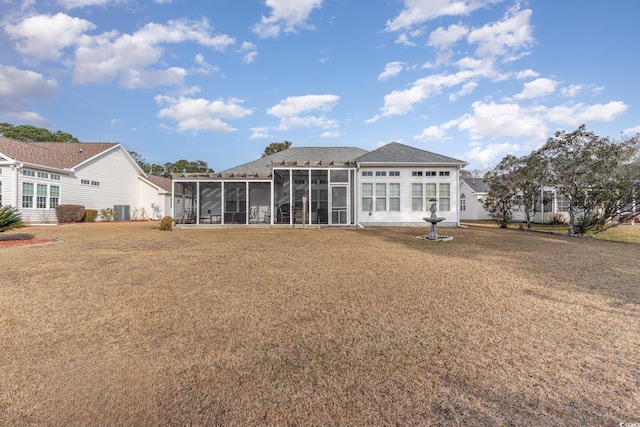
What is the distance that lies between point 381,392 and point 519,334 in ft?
6.25

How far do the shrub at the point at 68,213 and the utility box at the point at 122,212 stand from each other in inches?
131

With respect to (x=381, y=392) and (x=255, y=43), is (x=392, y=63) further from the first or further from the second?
(x=381, y=392)

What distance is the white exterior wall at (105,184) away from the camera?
65.3ft

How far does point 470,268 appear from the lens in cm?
592

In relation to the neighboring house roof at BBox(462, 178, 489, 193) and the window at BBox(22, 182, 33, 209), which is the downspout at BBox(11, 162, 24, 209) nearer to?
the window at BBox(22, 182, 33, 209)

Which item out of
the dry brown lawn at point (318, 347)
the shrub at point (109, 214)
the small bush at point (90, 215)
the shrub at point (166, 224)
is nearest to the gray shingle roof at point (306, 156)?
the shrub at point (166, 224)

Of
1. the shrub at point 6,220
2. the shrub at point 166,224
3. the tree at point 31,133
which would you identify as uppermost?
the tree at point 31,133

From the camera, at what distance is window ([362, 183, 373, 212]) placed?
1630cm

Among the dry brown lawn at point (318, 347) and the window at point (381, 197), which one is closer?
the dry brown lawn at point (318, 347)

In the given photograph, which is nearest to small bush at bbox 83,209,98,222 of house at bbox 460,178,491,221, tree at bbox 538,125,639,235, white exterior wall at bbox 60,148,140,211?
white exterior wall at bbox 60,148,140,211

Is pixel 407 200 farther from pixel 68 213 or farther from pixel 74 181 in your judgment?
pixel 74 181

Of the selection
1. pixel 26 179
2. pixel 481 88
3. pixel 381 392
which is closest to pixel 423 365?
pixel 381 392

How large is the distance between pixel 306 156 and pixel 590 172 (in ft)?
51.6

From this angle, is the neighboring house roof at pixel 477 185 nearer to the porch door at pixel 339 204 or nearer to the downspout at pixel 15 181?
the porch door at pixel 339 204
